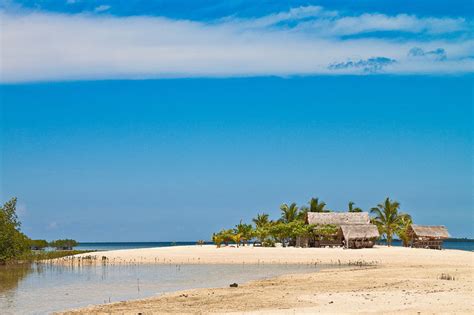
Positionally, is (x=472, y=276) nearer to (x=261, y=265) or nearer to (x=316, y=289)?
(x=316, y=289)

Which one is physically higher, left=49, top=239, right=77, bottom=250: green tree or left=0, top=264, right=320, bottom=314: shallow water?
left=49, top=239, right=77, bottom=250: green tree

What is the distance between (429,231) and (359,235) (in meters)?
10.3

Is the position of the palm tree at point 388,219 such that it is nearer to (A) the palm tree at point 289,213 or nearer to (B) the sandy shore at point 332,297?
(A) the palm tree at point 289,213

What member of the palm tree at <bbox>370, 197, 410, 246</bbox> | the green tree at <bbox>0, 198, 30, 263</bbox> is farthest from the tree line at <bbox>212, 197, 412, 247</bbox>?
the green tree at <bbox>0, 198, 30, 263</bbox>

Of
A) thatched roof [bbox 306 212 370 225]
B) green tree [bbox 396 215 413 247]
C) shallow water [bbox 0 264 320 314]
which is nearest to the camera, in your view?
shallow water [bbox 0 264 320 314]

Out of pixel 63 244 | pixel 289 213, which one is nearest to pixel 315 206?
pixel 289 213

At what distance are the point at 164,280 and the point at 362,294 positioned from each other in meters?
15.1

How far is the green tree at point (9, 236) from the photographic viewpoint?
1927 inches

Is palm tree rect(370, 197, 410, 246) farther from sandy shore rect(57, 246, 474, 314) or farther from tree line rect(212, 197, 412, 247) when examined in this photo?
sandy shore rect(57, 246, 474, 314)

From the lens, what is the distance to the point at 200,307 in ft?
69.8

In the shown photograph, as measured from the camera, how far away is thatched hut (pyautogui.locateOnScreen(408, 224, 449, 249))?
6831 cm

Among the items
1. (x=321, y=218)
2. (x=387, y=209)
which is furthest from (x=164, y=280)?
(x=387, y=209)

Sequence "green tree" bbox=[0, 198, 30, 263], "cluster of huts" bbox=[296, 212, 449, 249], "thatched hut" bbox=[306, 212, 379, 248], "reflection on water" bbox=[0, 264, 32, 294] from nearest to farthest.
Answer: "reflection on water" bbox=[0, 264, 32, 294] → "green tree" bbox=[0, 198, 30, 263] → "thatched hut" bbox=[306, 212, 379, 248] → "cluster of huts" bbox=[296, 212, 449, 249]

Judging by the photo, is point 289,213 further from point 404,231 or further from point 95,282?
point 95,282
